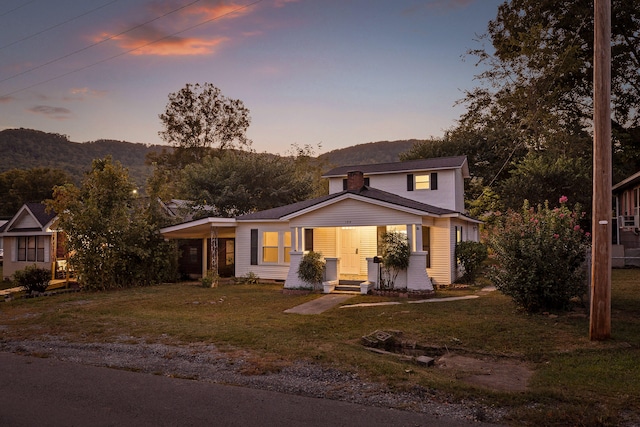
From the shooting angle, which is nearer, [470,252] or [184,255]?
[470,252]

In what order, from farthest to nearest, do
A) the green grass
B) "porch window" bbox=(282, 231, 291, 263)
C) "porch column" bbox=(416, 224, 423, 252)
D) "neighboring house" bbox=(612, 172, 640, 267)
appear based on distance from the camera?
"neighboring house" bbox=(612, 172, 640, 267) < "porch window" bbox=(282, 231, 291, 263) < "porch column" bbox=(416, 224, 423, 252) < the green grass

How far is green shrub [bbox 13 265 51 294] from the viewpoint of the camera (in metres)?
18.7

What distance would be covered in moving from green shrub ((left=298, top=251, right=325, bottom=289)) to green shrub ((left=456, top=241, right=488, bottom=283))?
6.07 m

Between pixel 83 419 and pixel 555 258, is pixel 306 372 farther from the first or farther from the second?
pixel 555 258

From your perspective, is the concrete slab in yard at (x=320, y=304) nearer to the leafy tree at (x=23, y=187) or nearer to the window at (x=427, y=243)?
the window at (x=427, y=243)

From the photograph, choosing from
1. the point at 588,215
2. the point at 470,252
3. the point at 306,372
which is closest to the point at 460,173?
the point at 470,252

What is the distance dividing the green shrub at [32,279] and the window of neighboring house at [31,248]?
24.4ft

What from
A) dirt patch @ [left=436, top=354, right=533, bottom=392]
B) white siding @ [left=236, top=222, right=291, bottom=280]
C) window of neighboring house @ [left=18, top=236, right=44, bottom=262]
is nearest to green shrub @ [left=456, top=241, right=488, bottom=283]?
white siding @ [left=236, top=222, right=291, bottom=280]

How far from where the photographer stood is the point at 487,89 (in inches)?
1270

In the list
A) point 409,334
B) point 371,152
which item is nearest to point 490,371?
point 409,334

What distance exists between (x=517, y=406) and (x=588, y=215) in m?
29.7

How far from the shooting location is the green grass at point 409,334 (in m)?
5.84

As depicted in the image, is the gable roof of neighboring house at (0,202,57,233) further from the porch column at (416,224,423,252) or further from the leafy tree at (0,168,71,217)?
the leafy tree at (0,168,71,217)

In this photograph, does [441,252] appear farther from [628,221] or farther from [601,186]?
[628,221]
